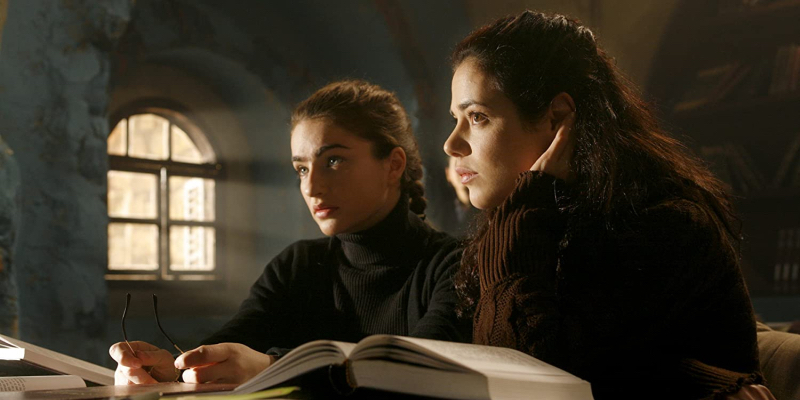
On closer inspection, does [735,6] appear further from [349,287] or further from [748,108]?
[349,287]

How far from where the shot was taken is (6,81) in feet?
7.61

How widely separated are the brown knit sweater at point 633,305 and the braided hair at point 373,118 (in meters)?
0.82

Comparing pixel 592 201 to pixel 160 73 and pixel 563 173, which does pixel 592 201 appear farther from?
pixel 160 73

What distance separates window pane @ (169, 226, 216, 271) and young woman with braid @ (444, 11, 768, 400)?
1.89m

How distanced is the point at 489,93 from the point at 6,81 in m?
1.82

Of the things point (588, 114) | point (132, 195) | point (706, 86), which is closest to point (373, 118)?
point (588, 114)

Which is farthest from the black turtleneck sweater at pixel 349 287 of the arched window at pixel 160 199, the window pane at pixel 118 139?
the window pane at pixel 118 139

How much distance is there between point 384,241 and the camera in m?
1.68

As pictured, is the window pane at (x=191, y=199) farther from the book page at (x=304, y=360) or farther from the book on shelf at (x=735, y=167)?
the book page at (x=304, y=360)

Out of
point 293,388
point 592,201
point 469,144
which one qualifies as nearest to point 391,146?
point 469,144

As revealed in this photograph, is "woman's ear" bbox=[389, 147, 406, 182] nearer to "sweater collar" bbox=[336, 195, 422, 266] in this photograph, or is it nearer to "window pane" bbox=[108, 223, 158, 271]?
"sweater collar" bbox=[336, 195, 422, 266]

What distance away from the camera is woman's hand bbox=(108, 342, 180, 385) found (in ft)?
3.98

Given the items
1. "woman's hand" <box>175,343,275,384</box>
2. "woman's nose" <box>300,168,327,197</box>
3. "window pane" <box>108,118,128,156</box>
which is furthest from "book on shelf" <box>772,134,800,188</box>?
"window pane" <box>108,118,128,156</box>

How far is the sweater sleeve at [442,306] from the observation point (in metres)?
1.30
